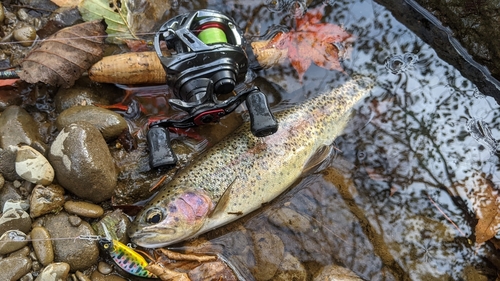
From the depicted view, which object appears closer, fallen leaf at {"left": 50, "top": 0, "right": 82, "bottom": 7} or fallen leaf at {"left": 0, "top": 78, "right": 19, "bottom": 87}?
fallen leaf at {"left": 0, "top": 78, "right": 19, "bottom": 87}

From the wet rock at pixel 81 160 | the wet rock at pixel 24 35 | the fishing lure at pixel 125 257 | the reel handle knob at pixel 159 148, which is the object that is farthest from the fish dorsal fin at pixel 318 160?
the wet rock at pixel 24 35

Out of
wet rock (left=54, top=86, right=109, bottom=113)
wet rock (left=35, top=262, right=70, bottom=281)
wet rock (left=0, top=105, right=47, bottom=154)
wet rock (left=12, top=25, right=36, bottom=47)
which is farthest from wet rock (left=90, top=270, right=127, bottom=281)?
wet rock (left=12, top=25, right=36, bottom=47)

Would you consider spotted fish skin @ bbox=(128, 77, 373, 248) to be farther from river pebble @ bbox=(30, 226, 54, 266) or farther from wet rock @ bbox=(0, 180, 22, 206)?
wet rock @ bbox=(0, 180, 22, 206)

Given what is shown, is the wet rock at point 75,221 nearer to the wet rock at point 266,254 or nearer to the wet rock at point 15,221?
the wet rock at point 15,221

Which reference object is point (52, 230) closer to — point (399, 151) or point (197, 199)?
point (197, 199)

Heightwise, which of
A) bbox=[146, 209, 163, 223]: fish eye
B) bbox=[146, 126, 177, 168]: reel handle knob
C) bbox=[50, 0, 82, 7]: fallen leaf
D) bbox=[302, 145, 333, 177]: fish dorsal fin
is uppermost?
bbox=[50, 0, 82, 7]: fallen leaf

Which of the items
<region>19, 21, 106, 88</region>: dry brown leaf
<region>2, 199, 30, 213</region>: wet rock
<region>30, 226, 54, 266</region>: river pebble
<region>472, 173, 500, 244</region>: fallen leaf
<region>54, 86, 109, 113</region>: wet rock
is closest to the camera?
<region>30, 226, 54, 266</region>: river pebble

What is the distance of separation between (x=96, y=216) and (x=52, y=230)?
1.14 feet

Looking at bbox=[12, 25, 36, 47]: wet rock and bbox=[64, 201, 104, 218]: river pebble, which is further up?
bbox=[12, 25, 36, 47]: wet rock

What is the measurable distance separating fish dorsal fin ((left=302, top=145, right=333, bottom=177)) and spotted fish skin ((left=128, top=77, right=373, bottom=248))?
33 millimetres

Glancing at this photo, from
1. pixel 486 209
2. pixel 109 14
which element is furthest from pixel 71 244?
pixel 486 209

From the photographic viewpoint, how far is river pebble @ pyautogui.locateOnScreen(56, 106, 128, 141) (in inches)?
145

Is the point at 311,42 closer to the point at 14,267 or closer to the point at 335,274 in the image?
Answer: the point at 335,274

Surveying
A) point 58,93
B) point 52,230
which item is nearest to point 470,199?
point 52,230
